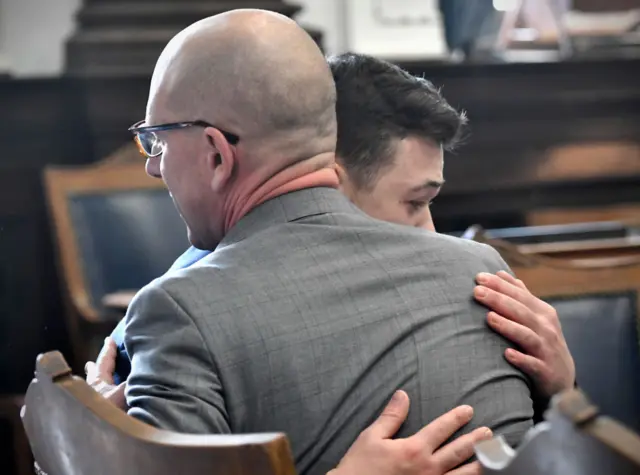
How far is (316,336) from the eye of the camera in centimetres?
110

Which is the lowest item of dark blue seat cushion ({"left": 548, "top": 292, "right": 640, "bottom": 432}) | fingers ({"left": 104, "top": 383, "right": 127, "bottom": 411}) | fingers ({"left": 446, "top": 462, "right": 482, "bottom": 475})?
dark blue seat cushion ({"left": 548, "top": 292, "right": 640, "bottom": 432})

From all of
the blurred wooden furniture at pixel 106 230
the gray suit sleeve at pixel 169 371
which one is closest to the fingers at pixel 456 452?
the gray suit sleeve at pixel 169 371

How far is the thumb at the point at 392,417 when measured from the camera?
42.6 inches

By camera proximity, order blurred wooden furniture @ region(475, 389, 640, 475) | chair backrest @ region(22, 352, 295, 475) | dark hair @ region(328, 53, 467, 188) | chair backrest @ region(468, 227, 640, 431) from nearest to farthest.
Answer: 1. blurred wooden furniture @ region(475, 389, 640, 475)
2. chair backrest @ region(22, 352, 295, 475)
3. dark hair @ region(328, 53, 467, 188)
4. chair backrest @ region(468, 227, 640, 431)

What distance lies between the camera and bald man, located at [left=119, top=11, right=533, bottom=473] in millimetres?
1056

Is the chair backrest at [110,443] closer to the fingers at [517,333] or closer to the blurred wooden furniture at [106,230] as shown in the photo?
the fingers at [517,333]

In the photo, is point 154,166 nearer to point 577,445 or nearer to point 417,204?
point 417,204

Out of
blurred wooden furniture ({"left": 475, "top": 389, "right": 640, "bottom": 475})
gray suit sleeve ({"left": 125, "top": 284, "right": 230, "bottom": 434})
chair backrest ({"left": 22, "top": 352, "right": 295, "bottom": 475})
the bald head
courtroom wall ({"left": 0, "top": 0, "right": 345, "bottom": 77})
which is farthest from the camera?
courtroom wall ({"left": 0, "top": 0, "right": 345, "bottom": 77})

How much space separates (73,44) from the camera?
3.38 m

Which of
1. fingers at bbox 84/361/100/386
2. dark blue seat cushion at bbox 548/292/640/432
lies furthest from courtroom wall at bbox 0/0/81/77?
fingers at bbox 84/361/100/386

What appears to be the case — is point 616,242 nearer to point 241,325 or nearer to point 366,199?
point 366,199

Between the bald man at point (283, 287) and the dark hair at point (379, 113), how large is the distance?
0.35 metres

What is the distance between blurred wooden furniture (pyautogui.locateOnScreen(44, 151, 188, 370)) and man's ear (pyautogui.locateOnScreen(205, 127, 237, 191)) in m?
1.74

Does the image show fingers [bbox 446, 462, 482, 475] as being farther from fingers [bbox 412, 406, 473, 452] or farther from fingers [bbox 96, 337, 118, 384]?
fingers [bbox 96, 337, 118, 384]
